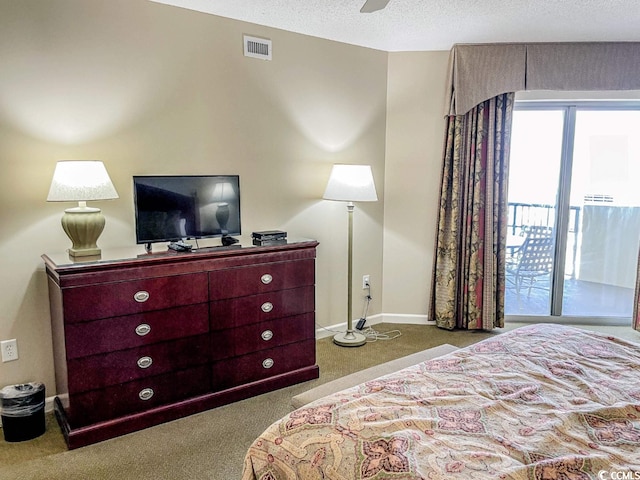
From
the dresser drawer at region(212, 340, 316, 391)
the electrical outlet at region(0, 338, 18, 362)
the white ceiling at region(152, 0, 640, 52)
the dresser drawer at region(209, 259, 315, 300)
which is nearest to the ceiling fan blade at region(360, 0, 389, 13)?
the white ceiling at region(152, 0, 640, 52)

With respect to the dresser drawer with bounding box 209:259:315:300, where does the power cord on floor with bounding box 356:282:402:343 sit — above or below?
below

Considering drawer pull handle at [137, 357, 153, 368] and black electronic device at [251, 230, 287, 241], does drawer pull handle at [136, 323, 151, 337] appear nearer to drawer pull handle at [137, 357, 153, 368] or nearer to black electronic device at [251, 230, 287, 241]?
drawer pull handle at [137, 357, 153, 368]

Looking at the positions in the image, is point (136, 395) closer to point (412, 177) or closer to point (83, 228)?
point (83, 228)

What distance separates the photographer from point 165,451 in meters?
2.41

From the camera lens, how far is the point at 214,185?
3053 mm

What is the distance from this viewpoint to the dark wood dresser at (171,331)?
2.43m

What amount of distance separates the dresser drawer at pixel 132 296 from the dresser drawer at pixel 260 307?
0.50 feet

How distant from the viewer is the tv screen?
9.11ft

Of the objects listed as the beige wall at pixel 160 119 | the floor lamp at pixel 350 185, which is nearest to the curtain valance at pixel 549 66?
the beige wall at pixel 160 119

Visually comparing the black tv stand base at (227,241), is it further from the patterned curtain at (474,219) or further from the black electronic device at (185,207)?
the patterned curtain at (474,219)

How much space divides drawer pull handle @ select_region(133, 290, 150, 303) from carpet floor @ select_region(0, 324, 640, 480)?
28.5 inches

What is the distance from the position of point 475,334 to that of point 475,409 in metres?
2.81

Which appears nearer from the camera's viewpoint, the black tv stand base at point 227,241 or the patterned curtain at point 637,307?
the black tv stand base at point 227,241

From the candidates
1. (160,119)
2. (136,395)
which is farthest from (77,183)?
(136,395)
